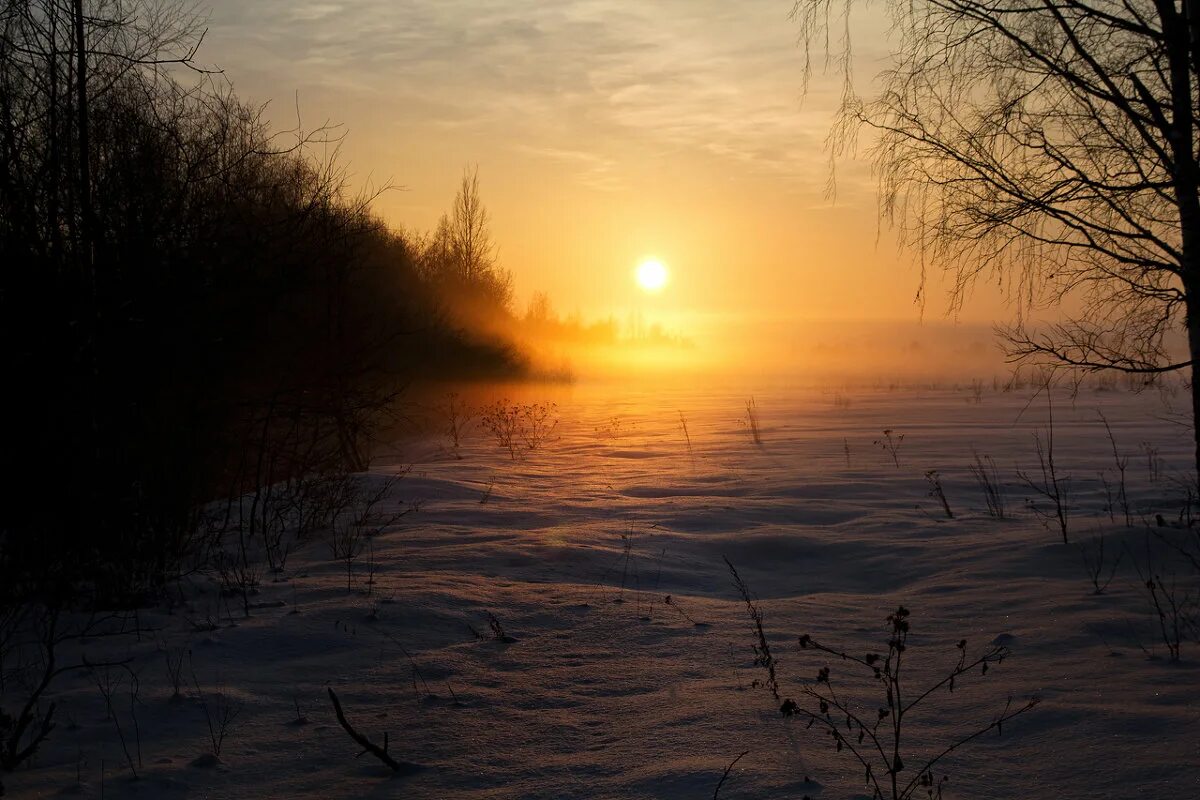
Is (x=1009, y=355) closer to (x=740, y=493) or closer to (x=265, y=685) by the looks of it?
(x=740, y=493)

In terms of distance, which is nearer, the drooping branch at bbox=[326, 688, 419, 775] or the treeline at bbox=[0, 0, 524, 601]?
the drooping branch at bbox=[326, 688, 419, 775]

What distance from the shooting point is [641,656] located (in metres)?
4.48

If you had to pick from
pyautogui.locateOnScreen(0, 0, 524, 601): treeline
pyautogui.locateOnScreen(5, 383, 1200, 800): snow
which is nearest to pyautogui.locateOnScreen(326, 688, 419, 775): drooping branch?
pyautogui.locateOnScreen(5, 383, 1200, 800): snow

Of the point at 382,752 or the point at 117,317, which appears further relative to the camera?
the point at 117,317

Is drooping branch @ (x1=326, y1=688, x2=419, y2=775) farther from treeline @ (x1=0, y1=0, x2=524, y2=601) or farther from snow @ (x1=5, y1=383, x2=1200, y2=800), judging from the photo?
treeline @ (x1=0, y1=0, x2=524, y2=601)

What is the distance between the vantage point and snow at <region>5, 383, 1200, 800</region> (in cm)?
314

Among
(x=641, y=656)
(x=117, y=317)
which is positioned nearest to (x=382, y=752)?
(x=641, y=656)

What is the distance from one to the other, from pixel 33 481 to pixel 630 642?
3.88 metres

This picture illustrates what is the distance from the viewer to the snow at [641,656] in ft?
10.3

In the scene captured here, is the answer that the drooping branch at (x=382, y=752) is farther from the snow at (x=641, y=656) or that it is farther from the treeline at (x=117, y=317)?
the treeline at (x=117, y=317)

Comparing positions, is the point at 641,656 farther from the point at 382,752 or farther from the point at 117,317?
the point at 117,317

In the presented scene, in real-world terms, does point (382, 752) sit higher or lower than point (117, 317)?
lower

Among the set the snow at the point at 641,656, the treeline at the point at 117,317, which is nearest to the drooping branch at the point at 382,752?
the snow at the point at 641,656

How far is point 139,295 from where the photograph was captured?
6137 mm
